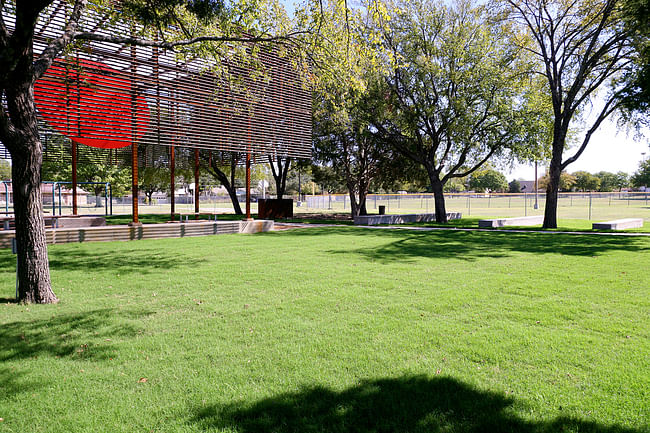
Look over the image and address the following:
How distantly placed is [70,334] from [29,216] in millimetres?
2591

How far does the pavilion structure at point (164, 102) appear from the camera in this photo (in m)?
12.9

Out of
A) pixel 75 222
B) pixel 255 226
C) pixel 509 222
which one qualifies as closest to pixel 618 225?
pixel 509 222

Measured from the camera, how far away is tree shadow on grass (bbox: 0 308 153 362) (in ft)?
14.7

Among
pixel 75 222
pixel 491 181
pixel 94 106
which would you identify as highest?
pixel 491 181

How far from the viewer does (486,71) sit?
896 inches

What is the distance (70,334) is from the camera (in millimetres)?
5043

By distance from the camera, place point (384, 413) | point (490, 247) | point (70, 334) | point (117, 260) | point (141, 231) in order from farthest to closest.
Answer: point (141, 231)
point (490, 247)
point (117, 260)
point (70, 334)
point (384, 413)

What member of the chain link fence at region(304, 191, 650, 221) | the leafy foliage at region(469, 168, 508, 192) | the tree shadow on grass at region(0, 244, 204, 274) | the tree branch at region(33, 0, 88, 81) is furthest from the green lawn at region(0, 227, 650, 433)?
the leafy foliage at region(469, 168, 508, 192)

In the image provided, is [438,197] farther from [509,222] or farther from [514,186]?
[514,186]

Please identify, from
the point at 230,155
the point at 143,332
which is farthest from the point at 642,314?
the point at 230,155

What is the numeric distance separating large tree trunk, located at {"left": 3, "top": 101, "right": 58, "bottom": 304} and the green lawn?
18.6 inches

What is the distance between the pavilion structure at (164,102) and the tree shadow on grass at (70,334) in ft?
23.4

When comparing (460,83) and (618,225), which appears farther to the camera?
(460,83)

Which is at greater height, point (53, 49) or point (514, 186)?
point (514, 186)
